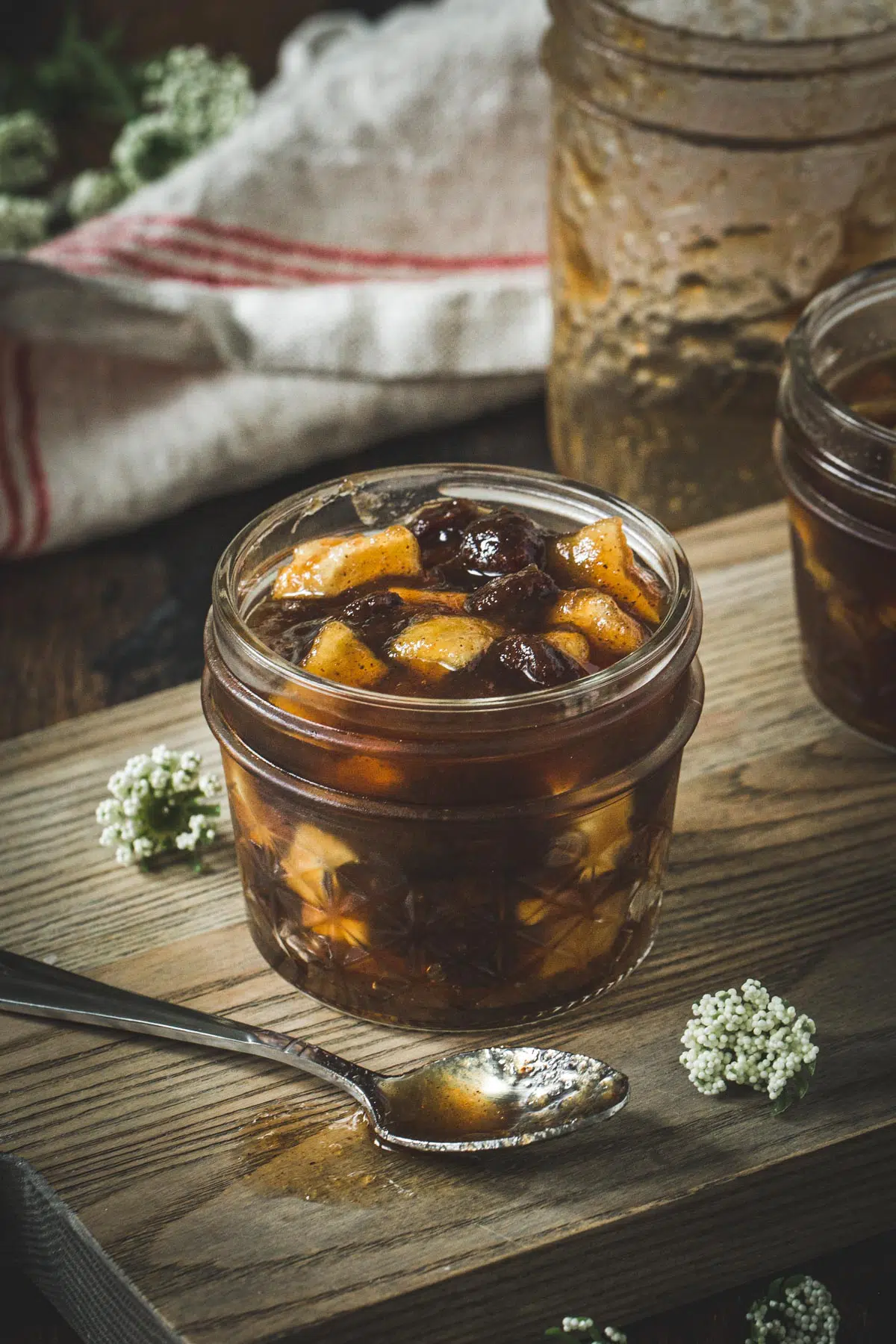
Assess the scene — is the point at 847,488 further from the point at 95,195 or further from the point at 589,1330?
the point at 95,195

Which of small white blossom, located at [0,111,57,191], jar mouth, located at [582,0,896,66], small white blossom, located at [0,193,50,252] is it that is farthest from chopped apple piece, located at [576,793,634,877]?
small white blossom, located at [0,111,57,191]

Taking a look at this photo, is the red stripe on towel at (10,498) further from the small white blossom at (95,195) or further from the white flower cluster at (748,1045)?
the white flower cluster at (748,1045)

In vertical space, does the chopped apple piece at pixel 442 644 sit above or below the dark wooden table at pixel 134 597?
above

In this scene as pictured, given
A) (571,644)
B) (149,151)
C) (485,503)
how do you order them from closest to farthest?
1. (571,644)
2. (485,503)
3. (149,151)

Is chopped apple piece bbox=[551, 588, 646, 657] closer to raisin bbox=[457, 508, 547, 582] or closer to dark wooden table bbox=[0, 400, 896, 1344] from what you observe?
raisin bbox=[457, 508, 547, 582]

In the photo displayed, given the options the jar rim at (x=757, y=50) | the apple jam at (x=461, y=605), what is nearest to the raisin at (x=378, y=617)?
the apple jam at (x=461, y=605)

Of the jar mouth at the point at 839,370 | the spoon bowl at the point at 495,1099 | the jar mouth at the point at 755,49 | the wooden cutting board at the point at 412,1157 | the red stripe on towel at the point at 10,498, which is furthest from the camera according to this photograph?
the red stripe on towel at the point at 10,498

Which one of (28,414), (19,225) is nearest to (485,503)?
(28,414)
